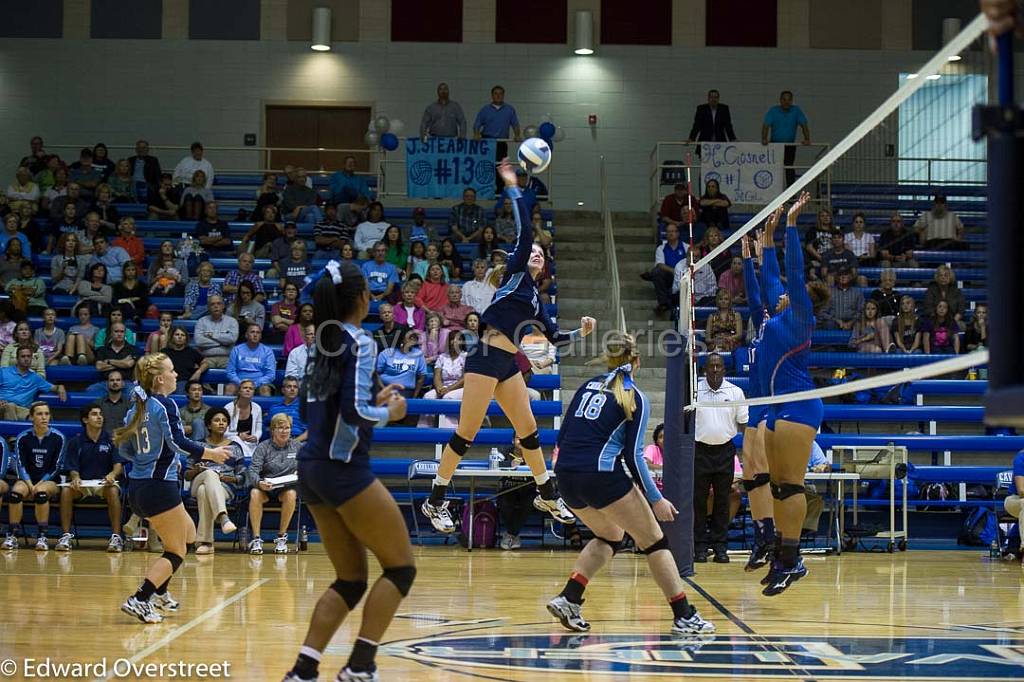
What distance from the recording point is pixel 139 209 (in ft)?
65.2

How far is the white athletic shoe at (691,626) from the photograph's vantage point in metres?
7.21

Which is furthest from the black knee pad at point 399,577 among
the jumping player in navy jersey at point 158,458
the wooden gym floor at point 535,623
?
the jumping player in navy jersey at point 158,458

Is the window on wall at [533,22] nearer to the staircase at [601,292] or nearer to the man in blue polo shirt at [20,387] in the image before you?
the staircase at [601,292]

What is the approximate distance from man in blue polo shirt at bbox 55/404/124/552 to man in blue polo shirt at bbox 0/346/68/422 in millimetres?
1442

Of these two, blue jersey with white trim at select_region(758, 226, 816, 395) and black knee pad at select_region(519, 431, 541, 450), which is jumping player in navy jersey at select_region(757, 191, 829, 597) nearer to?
blue jersey with white trim at select_region(758, 226, 816, 395)

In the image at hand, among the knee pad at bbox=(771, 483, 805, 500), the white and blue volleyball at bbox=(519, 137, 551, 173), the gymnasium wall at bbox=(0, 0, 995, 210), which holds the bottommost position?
the knee pad at bbox=(771, 483, 805, 500)

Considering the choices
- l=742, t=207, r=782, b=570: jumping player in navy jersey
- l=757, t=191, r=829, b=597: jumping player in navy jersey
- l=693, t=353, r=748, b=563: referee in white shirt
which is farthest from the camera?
l=693, t=353, r=748, b=563: referee in white shirt

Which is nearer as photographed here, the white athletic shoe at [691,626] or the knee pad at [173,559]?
the white athletic shoe at [691,626]

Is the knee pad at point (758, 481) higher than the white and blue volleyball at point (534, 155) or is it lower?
lower

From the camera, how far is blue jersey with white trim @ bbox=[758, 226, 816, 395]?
321 inches

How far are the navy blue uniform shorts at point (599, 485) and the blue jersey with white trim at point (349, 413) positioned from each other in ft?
7.32

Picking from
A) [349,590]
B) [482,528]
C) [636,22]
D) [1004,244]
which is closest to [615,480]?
[349,590]

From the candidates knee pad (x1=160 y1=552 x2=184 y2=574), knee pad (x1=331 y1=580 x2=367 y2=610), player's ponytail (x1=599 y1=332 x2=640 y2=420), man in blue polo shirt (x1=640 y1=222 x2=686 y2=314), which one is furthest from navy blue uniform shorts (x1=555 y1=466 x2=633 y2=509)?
man in blue polo shirt (x1=640 y1=222 x2=686 y2=314)

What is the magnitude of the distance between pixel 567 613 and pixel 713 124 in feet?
46.4
